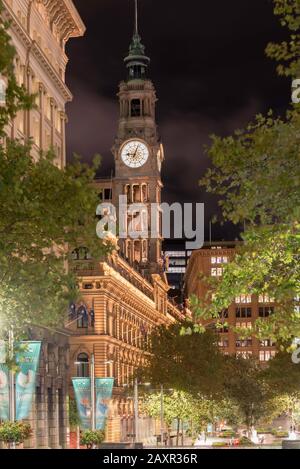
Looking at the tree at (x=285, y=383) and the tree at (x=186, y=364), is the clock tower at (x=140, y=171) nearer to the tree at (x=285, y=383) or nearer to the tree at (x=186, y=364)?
the tree at (x=285, y=383)

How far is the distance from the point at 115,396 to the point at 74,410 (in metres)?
16.5

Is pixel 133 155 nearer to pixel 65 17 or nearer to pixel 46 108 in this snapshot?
pixel 65 17

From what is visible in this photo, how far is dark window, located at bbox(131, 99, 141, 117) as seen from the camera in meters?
193

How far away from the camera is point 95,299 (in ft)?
412

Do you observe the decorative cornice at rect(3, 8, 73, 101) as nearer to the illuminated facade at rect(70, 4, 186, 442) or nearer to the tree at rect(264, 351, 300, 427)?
the illuminated facade at rect(70, 4, 186, 442)

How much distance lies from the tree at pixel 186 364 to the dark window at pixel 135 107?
66076 mm

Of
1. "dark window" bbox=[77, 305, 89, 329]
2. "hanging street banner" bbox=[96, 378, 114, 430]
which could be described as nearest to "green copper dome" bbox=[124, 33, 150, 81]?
"dark window" bbox=[77, 305, 89, 329]

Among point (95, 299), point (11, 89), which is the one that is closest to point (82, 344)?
point (95, 299)

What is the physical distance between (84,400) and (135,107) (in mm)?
121777

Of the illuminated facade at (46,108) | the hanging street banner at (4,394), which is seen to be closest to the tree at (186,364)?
the illuminated facade at (46,108)

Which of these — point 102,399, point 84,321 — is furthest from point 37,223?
point 84,321

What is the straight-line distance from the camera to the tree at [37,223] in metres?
35.1

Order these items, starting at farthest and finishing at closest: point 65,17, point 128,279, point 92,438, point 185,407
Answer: point 128,279, point 185,407, point 65,17, point 92,438

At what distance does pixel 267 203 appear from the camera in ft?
100
